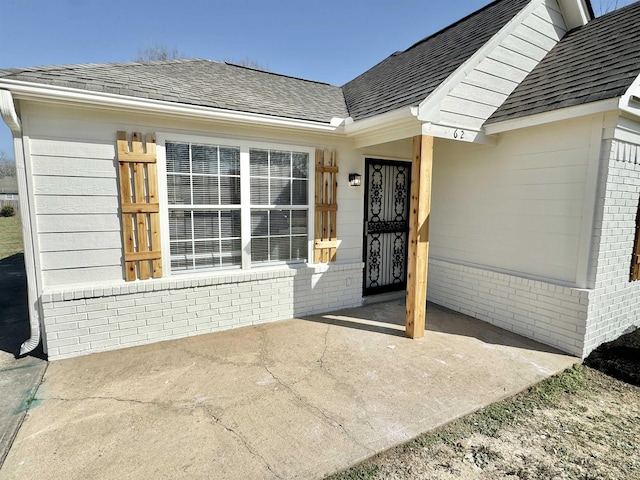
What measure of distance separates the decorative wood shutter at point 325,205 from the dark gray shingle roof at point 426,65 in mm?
876

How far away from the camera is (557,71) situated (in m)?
4.53

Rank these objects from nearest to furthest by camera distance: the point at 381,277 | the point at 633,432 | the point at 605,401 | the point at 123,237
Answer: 1. the point at 633,432
2. the point at 605,401
3. the point at 123,237
4. the point at 381,277

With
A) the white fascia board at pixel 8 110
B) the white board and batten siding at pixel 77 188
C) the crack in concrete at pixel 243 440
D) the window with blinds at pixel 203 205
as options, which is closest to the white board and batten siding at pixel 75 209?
the white board and batten siding at pixel 77 188

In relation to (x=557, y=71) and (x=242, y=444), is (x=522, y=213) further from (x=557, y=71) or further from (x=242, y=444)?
(x=242, y=444)

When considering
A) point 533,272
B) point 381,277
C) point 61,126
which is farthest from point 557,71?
point 61,126

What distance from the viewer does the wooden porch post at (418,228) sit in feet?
13.1

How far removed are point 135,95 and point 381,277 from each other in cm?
479

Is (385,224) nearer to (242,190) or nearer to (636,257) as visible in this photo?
(242,190)

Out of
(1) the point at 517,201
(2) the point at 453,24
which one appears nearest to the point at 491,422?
(1) the point at 517,201

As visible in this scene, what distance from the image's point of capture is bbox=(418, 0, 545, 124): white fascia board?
3.81m

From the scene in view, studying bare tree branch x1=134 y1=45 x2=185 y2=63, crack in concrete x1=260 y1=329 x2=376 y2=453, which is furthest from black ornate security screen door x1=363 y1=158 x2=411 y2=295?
bare tree branch x1=134 y1=45 x2=185 y2=63

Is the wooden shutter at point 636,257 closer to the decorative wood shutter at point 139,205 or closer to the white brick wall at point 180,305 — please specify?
the white brick wall at point 180,305

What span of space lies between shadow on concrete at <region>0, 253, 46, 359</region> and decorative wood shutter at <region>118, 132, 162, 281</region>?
4.88ft

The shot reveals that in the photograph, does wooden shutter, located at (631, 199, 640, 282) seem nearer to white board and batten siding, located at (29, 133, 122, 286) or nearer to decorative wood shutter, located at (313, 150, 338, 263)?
decorative wood shutter, located at (313, 150, 338, 263)
